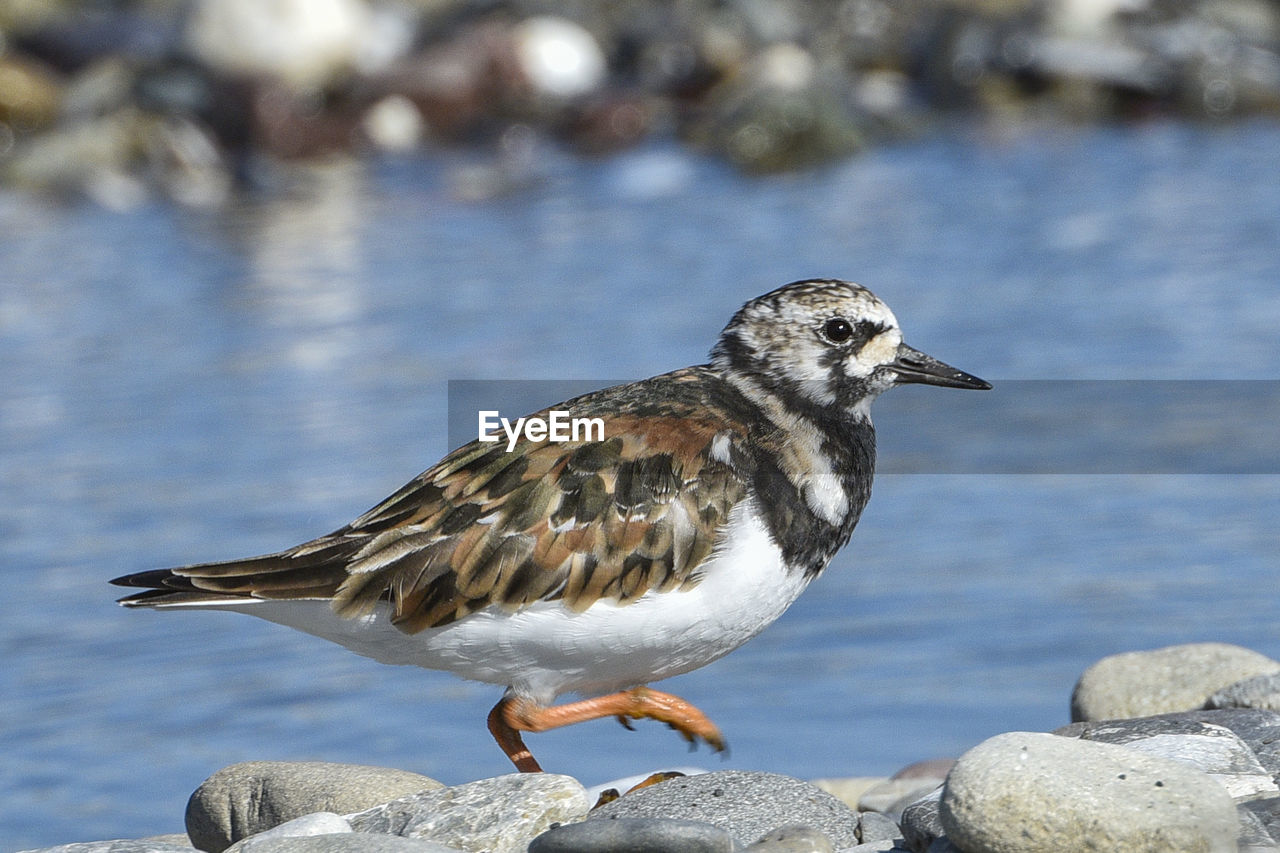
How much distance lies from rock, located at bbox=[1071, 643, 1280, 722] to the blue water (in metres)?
0.66

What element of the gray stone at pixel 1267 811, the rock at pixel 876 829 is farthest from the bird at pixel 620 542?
the gray stone at pixel 1267 811

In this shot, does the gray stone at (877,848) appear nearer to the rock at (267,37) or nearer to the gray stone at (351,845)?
the gray stone at (351,845)

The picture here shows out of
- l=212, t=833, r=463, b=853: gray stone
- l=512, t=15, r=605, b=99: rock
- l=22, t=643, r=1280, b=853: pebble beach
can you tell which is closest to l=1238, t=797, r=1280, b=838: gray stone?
l=22, t=643, r=1280, b=853: pebble beach

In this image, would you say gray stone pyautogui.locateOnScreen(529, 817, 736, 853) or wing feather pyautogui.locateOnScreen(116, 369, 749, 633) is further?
wing feather pyautogui.locateOnScreen(116, 369, 749, 633)

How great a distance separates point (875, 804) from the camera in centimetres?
554

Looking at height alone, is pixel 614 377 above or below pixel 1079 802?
above

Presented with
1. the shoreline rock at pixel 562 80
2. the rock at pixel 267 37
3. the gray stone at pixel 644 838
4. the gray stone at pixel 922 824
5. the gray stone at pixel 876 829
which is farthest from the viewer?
the rock at pixel 267 37

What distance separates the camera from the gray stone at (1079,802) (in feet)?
12.5

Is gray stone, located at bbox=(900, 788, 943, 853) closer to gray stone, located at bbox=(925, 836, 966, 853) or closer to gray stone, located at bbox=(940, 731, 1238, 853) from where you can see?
gray stone, located at bbox=(925, 836, 966, 853)

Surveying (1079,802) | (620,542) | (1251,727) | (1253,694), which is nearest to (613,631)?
(620,542)

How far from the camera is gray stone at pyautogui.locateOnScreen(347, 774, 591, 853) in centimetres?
434

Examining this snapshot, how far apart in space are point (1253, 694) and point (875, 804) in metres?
1.22

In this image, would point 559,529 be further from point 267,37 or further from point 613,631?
point 267,37

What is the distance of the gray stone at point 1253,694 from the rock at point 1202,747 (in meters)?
0.45
